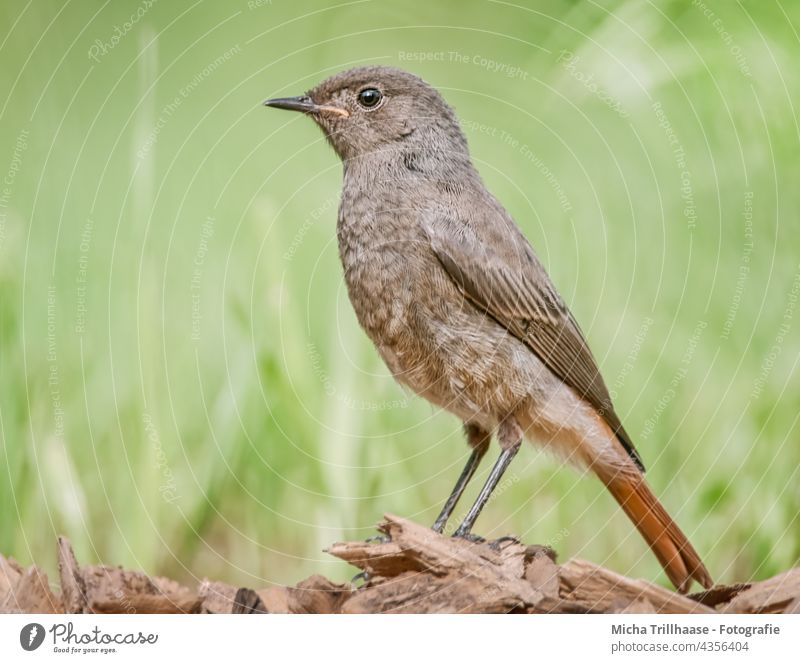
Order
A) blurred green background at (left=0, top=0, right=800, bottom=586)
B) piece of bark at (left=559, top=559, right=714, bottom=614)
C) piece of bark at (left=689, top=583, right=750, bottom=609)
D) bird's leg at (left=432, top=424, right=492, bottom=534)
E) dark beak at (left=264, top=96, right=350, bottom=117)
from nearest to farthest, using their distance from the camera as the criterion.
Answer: piece of bark at (left=559, top=559, right=714, bottom=614) → piece of bark at (left=689, top=583, right=750, bottom=609) → dark beak at (left=264, top=96, right=350, bottom=117) → bird's leg at (left=432, top=424, right=492, bottom=534) → blurred green background at (left=0, top=0, right=800, bottom=586)

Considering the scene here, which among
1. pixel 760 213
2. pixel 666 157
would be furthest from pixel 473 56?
pixel 760 213

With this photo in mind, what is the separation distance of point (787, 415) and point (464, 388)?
1569 mm

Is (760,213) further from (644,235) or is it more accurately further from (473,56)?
(473,56)

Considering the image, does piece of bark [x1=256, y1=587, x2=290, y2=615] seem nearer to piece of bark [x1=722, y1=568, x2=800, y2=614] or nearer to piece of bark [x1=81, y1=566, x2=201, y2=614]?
piece of bark [x1=81, y1=566, x2=201, y2=614]

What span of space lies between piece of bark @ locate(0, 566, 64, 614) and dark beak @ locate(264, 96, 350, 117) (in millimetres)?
2045

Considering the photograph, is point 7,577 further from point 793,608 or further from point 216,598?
point 793,608

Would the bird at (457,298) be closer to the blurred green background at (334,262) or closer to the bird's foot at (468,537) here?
the bird's foot at (468,537)

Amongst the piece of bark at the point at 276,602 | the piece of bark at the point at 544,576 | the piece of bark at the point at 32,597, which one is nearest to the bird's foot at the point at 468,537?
the piece of bark at the point at 544,576

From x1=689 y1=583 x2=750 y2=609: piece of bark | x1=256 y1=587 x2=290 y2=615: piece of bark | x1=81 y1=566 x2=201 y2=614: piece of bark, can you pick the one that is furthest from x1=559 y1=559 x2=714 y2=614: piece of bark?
x1=81 y1=566 x2=201 y2=614: piece of bark

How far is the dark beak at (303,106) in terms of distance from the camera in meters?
4.64

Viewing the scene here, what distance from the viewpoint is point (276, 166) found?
5332mm

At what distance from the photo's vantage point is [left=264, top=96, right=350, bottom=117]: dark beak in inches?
183
